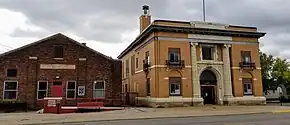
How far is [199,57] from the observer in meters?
32.1

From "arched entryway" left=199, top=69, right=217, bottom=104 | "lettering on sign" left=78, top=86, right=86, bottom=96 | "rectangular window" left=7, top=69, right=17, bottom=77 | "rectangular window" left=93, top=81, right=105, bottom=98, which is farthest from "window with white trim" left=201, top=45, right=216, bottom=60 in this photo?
"rectangular window" left=7, top=69, right=17, bottom=77

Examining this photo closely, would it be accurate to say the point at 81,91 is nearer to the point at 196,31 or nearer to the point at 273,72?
the point at 196,31

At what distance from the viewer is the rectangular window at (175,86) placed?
99.3ft

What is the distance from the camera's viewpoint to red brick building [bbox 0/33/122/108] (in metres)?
26.2

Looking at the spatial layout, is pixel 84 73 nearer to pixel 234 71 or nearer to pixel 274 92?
pixel 234 71

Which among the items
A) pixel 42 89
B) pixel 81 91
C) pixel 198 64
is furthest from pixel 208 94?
pixel 42 89

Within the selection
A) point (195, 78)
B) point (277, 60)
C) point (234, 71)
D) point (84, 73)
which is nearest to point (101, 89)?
point (84, 73)

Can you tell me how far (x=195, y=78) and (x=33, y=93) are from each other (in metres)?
16.9

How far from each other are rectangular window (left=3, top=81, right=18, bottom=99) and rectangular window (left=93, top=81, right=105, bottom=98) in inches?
289

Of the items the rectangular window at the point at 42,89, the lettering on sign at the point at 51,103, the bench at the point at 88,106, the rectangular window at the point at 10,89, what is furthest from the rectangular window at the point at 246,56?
the rectangular window at the point at 10,89

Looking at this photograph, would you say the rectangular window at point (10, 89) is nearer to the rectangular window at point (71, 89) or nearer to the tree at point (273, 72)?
the rectangular window at point (71, 89)

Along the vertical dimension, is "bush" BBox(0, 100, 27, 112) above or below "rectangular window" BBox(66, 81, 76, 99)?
below

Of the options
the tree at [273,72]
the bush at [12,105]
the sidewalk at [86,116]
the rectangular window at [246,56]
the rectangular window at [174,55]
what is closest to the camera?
the sidewalk at [86,116]

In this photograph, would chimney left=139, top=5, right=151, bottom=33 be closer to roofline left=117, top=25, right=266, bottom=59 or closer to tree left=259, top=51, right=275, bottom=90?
roofline left=117, top=25, right=266, bottom=59
